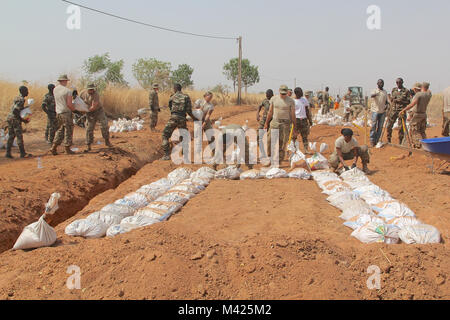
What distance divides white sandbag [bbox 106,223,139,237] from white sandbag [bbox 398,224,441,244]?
285cm

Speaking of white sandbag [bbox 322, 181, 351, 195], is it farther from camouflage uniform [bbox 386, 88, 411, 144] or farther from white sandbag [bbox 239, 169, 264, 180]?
camouflage uniform [bbox 386, 88, 411, 144]

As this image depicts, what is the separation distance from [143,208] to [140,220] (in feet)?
1.49

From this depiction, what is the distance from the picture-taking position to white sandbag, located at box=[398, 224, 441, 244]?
12.1 feet

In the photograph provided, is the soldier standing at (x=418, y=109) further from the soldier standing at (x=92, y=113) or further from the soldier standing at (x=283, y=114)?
the soldier standing at (x=92, y=113)

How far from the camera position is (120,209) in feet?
15.5

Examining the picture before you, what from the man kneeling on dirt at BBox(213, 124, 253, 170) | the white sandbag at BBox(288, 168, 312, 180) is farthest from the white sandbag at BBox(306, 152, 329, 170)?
the man kneeling on dirt at BBox(213, 124, 253, 170)

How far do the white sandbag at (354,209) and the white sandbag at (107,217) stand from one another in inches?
106

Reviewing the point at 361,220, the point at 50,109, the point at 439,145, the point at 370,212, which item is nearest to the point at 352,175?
the point at 439,145

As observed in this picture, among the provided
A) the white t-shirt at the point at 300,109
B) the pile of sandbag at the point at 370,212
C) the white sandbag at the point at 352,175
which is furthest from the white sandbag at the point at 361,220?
Answer: the white t-shirt at the point at 300,109

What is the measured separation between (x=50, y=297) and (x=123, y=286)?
21.8 inches

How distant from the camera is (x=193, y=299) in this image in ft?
9.56

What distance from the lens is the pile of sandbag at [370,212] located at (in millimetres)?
3752

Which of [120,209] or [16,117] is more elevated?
[16,117]

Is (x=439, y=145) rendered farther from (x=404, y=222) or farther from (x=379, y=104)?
(x=379, y=104)
